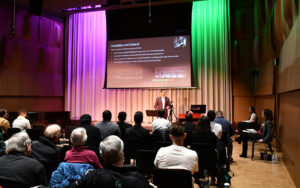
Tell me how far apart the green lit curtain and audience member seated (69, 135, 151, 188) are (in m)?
7.70

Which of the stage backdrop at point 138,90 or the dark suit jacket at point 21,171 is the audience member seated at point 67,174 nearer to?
the dark suit jacket at point 21,171

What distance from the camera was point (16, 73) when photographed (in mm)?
8922

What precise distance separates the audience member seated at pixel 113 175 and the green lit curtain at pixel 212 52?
7703mm

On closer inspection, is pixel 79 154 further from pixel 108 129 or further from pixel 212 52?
pixel 212 52

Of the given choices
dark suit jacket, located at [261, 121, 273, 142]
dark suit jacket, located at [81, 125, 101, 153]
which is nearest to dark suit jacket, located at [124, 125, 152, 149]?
dark suit jacket, located at [81, 125, 101, 153]

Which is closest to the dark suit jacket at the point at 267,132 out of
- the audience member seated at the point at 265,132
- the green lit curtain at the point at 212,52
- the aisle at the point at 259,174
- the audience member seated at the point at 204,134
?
the audience member seated at the point at 265,132

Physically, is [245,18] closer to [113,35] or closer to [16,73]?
[113,35]

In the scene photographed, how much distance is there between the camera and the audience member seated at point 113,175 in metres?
1.47

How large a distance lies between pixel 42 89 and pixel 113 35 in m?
3.66

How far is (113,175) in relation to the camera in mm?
1521

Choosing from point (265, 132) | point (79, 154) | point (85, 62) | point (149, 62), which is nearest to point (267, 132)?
point (265, 132)

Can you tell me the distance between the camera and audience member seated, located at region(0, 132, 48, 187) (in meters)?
1.75

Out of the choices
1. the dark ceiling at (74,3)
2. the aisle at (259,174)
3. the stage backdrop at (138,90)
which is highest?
the dark ceiling at (74,3)

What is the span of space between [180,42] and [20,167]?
7847 mm
